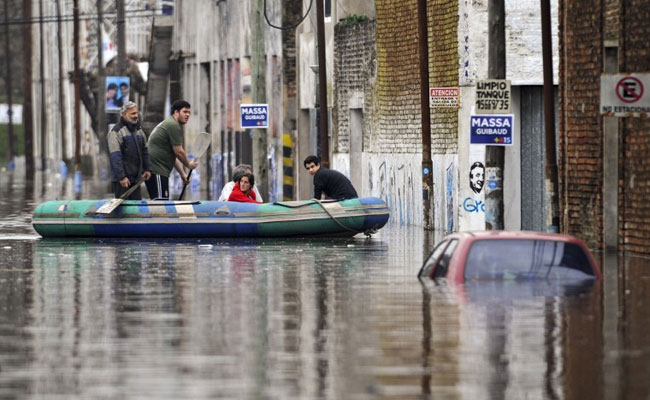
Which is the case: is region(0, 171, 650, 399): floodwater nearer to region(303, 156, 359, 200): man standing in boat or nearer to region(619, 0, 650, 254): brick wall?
region(619, 0, 650, 254): brick wall

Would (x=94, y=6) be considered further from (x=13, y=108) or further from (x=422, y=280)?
(x=422, y=280)

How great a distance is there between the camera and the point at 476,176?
33906 millimetres

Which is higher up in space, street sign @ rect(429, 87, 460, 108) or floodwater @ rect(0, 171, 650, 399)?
street sign @ rect(429, 87, 460, 108)

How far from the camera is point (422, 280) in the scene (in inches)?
808

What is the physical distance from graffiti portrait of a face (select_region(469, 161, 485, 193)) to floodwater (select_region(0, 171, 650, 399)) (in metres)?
8.93

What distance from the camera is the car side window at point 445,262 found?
1933cm

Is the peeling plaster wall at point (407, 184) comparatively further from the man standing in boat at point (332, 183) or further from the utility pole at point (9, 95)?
the utility pole at point (9, 95)

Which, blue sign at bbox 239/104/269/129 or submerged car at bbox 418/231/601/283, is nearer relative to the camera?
submerged car at bbox 418/231/601/283

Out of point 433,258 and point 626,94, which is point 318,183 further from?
point 433,258

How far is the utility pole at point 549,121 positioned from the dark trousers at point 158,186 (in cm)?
650

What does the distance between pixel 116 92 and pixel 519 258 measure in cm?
5410

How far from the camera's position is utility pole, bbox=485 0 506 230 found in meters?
28.1

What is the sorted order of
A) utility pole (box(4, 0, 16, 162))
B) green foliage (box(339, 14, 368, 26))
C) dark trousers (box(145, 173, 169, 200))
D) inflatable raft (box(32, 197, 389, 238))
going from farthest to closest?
utility pole (box(4, 0, 16, 162)) → green foliage (box(339, 14, 368, 26)) → dark trousers (box(145, 173, 169, 200)) → inflatable raft (box(32, 197, 389, 238))

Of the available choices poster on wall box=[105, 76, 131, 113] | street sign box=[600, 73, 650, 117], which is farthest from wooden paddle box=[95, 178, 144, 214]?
poster on wall box=[105, 76, 131, 113]
